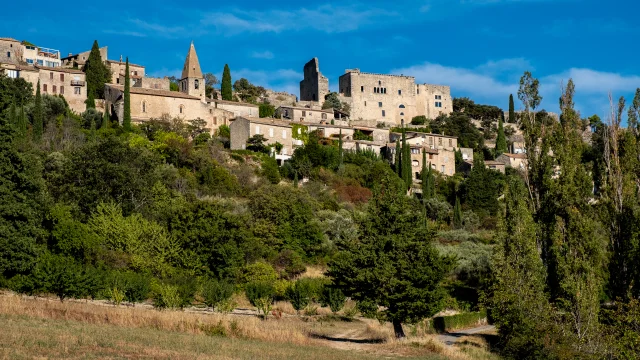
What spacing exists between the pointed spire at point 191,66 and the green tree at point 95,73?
24.7ft

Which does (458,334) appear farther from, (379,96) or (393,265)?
(379,96)

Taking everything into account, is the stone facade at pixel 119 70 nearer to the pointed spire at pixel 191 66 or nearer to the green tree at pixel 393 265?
the pointed spire at pixel 191 66

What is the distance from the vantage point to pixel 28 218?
3234cm

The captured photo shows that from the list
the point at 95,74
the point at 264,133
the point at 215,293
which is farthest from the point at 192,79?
the point at 215,293

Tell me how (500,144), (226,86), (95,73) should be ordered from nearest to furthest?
(95,73), (226,86), (500,144)

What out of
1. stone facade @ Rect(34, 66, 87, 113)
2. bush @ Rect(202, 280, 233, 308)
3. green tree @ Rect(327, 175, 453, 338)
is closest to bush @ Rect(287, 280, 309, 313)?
bush @ Rect(202, 280, 233, 308)

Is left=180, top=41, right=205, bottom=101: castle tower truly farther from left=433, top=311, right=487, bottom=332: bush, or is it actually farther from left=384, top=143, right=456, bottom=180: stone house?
left=433, top=311, right=487, bottom=332: bush

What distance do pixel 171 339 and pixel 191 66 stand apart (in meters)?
59.1

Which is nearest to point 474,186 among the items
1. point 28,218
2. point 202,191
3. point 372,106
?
point 202,191

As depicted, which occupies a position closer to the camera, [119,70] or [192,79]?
[192,79]

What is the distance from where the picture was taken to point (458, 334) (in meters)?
32.5

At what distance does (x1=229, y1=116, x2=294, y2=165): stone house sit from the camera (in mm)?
68750

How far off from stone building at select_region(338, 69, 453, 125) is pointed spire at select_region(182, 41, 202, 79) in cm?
2272

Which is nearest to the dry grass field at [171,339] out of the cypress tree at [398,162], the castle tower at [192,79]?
the cypress tree at [398,162]
